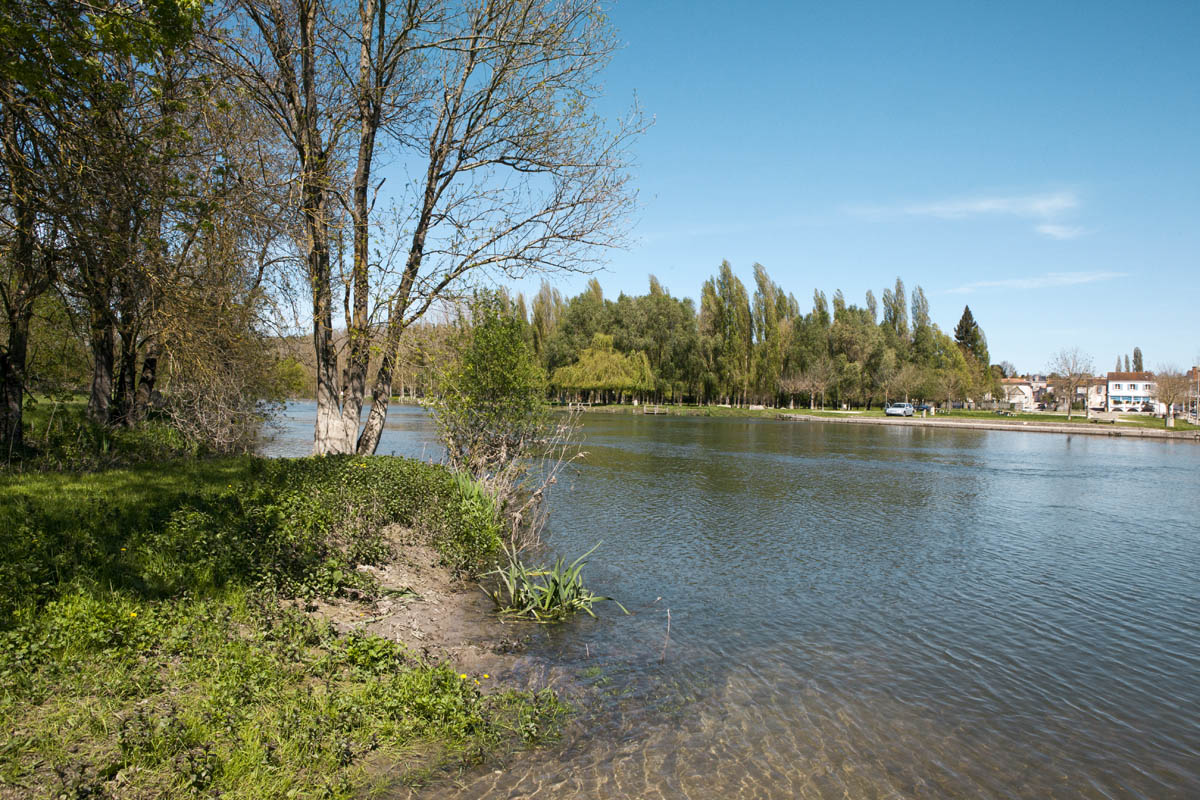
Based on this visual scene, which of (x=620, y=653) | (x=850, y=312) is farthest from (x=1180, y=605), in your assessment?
(x=850, y=312)

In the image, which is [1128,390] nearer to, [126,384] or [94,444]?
[126,384]

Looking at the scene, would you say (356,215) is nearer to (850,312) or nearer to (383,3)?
(383,3)

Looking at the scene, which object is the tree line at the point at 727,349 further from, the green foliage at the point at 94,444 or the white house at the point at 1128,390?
the white house at the point at 1128,390

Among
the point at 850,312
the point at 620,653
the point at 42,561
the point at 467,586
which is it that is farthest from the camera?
the point at 850,312

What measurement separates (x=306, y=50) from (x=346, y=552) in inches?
382

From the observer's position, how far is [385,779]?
4.88 meters

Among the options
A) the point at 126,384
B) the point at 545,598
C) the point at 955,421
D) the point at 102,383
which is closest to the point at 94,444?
the point at 102,383

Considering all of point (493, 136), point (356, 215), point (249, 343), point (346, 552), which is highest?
point (493, 136)

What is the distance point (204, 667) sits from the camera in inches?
217

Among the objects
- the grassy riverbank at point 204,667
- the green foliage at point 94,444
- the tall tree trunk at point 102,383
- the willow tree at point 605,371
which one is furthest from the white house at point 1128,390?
the grassy riverbank at point 204,667

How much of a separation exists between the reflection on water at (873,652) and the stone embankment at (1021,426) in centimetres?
4587

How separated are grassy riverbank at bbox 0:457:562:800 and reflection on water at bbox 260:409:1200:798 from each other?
69 centimetres

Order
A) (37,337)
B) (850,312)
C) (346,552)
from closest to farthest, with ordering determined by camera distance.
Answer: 1. (346,552)
2. (37,337)
3. (850,312)

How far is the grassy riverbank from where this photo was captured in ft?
14.5
